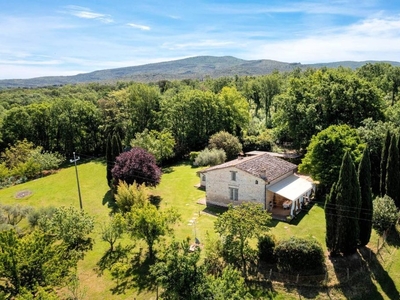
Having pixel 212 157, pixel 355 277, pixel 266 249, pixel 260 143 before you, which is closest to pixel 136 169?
pixel 212 157

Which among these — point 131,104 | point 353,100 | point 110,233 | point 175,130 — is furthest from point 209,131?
point 110,233

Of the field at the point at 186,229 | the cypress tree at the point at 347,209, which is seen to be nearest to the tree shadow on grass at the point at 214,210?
the field at the point at 186,229

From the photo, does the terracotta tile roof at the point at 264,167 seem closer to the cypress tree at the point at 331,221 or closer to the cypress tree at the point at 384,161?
the cypress tree at the point at 331,221

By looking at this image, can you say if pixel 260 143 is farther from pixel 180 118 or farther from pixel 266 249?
pixel 266 249

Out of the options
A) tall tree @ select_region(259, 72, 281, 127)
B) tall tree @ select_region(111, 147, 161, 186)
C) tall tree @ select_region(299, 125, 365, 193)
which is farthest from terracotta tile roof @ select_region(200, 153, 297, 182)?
tall tree @ select_region(259, 72, 281, 127)

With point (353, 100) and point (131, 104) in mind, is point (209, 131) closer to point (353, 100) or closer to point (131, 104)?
point (131, 104)

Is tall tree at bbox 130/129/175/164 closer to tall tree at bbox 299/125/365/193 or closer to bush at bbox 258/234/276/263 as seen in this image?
tall tree at bbox 299/125/365/193
